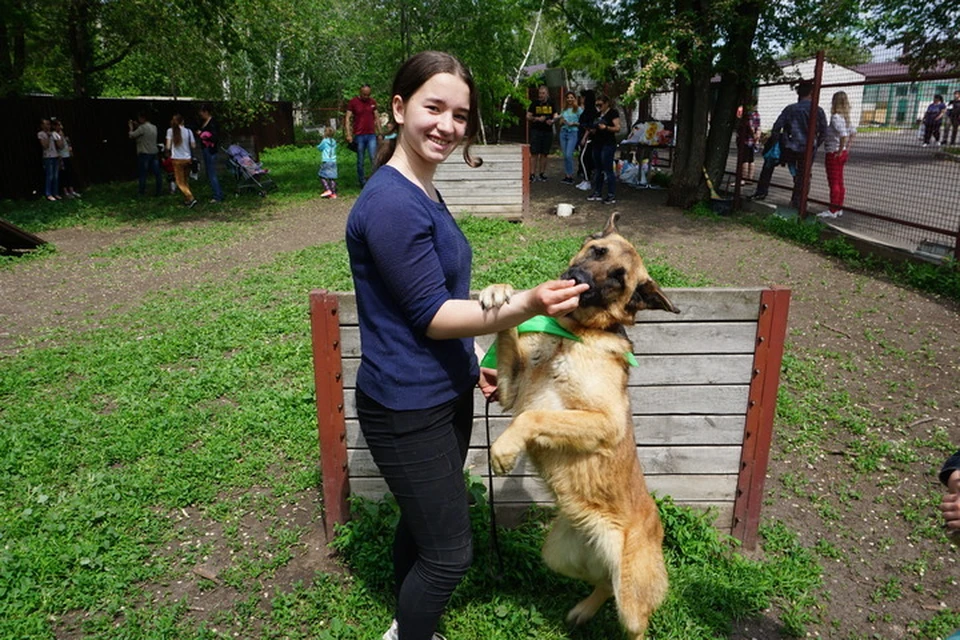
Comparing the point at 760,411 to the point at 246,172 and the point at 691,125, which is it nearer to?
the point at 691,125

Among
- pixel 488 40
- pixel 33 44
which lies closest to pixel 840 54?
pixel 488 40

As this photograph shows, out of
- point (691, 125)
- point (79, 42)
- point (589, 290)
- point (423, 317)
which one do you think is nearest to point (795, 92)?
point (691, 125)

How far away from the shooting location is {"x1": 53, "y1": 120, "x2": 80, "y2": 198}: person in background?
15202 mm

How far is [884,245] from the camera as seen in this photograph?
859 centimetres

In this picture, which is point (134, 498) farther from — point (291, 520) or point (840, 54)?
point (840, 54)

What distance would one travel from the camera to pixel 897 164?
29.6 feet

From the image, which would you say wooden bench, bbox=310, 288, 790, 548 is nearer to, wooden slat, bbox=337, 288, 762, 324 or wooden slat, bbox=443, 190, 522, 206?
wooden slat, bbox=337, 288, 762, 324

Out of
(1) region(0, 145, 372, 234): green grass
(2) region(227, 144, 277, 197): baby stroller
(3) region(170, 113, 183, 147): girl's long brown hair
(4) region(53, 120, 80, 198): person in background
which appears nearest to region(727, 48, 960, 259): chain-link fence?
(1) region(0, 145, 372, 234): green grass

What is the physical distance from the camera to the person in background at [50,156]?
1461 centimetres

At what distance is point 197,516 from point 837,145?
1075cm

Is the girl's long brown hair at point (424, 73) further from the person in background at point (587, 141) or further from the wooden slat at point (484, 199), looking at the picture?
the person in background at point (587, 141)

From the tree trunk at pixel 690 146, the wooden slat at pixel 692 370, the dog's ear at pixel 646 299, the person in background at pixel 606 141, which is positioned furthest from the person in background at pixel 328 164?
the dog's ear at pixel 646 299

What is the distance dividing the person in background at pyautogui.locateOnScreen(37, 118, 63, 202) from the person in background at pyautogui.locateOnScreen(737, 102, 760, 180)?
618 inches

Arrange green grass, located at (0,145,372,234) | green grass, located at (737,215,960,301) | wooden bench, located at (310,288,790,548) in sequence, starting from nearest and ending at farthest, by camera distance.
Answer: wooden bench, located at (310,288,790,548), green grass, located at (737,215,960,301), green grass, located at (0,145,372,234)
